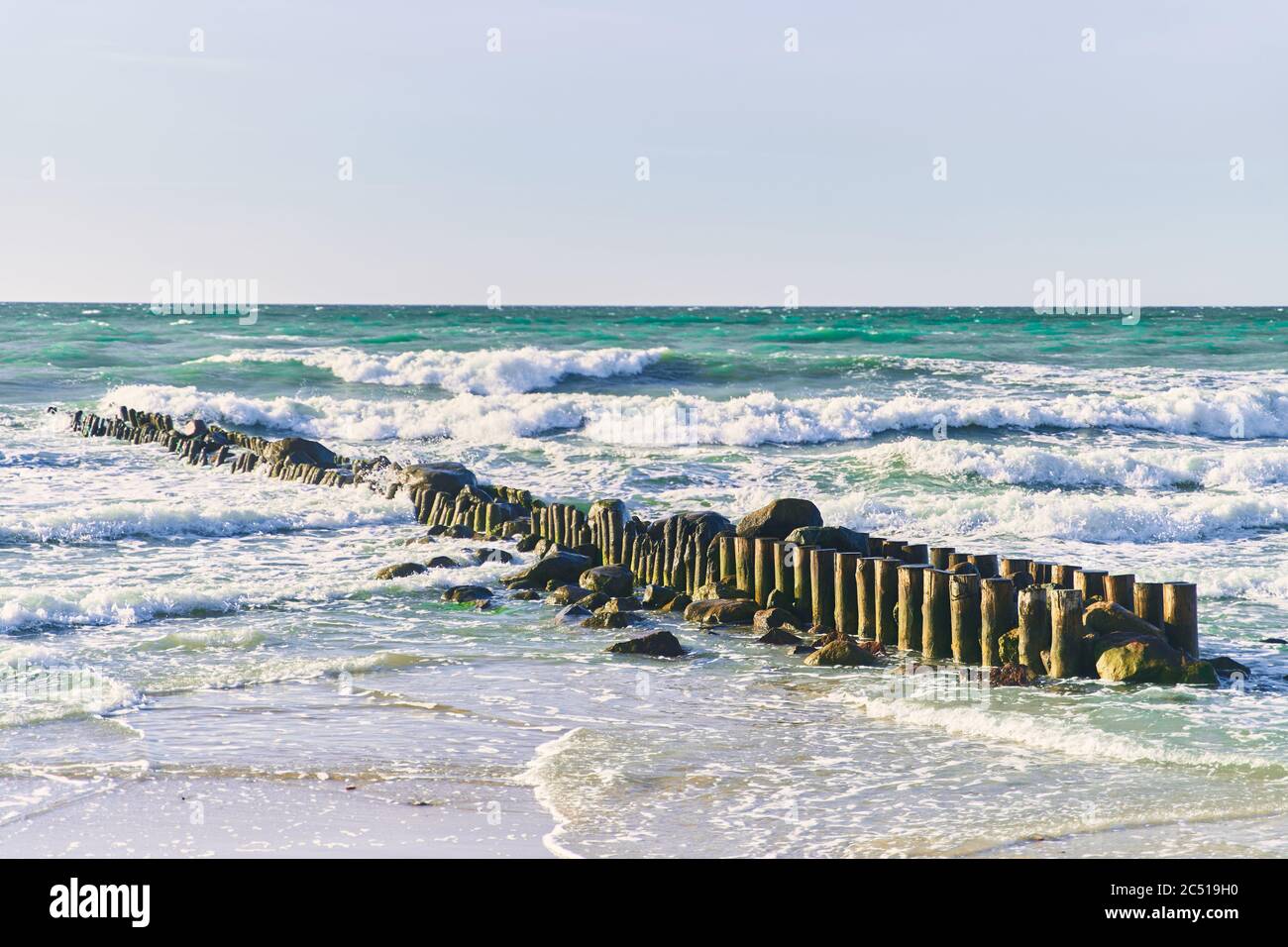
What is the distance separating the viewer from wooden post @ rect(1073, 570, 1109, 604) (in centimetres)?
1046

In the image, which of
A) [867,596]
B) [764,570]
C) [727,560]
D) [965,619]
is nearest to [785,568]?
[764,570]

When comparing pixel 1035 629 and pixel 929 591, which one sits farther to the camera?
pixel 929 591

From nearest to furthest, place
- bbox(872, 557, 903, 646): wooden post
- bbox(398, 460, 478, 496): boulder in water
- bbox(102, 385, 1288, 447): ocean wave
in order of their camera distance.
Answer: bbox(872, 557, 903, 646): wooden post < bbox(398, 460, 478, 496): boulder in water < bbox(102, 385, 1288, 447): ocean wave

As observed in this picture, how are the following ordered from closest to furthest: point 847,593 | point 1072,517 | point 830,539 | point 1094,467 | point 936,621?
point 936,621
point 847,593
point 830,539
point 1072,517
point 1094,467

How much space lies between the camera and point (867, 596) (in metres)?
11.4

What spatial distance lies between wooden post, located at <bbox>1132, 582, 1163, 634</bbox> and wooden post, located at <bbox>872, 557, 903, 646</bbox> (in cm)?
191

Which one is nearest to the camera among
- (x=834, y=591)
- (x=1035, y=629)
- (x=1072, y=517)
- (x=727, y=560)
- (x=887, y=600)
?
(x=1035, y=629)

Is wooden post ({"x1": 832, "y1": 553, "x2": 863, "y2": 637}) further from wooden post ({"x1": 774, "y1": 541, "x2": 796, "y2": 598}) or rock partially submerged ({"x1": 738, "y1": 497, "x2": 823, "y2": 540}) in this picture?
rock partially submerged ({"x1": 738, "y1": 497, "x2": 823, "y2": 540})

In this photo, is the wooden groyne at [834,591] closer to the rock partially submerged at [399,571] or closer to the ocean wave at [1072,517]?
the rock partially submerged at [399,571]

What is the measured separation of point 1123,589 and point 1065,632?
2.87 feet

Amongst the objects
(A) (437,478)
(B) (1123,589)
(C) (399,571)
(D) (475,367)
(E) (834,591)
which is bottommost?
(C) (399,571)

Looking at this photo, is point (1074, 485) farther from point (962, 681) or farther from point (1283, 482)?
point (962, 681)

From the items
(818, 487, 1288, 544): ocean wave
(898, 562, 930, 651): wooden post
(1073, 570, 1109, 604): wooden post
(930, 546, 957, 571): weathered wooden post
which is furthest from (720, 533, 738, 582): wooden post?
(818, 487, 1288, 544): ocean wave

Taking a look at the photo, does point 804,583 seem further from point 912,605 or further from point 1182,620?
point 1182,620
